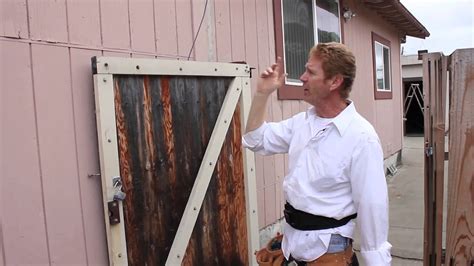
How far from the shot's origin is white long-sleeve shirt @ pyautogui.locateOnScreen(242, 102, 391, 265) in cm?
178

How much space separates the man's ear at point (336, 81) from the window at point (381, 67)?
6631 mm

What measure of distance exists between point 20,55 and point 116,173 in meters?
0.73

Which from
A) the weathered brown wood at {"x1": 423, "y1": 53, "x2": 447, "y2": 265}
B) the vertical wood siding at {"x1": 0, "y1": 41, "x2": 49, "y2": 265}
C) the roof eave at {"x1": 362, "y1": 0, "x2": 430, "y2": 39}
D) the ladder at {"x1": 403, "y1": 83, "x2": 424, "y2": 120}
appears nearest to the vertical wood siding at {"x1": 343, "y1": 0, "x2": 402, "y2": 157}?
the roof eave at {"x1": 362, "y1": 0, "x2": 430, "y2": 39}

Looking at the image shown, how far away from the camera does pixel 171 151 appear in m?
2.66

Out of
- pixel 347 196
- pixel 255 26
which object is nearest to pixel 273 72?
pixel 347 196

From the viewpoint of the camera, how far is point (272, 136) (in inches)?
86.1

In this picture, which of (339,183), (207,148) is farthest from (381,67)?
(339,183)

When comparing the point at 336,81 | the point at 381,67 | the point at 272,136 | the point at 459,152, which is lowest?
the point at 459,152

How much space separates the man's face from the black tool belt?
1.71ft

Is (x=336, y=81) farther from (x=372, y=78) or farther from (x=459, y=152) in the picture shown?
(x=372, y=78)

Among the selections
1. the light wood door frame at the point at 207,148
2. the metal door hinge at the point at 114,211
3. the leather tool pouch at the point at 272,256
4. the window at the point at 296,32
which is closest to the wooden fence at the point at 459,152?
the leather tool pouch at the point at 272,256

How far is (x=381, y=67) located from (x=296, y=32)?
16.0 ft

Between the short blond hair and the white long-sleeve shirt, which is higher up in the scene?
the short blond hair

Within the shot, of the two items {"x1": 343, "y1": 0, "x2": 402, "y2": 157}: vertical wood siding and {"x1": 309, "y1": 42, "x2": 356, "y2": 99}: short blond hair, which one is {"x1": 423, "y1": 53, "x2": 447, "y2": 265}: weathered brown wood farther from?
{"x1": 343, "y1": 0, "x2": 402, "y2": 157}: vertical wood siding
